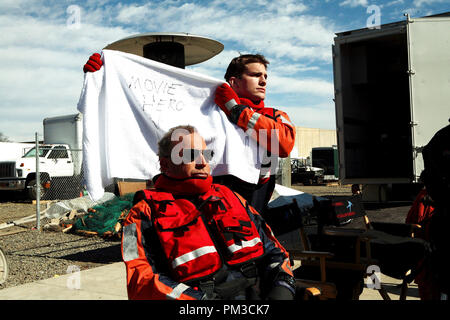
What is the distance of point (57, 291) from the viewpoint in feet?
16.5

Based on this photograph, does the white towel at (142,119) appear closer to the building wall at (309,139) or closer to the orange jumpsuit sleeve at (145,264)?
the orange jumpsuit sleeve at (145,264)

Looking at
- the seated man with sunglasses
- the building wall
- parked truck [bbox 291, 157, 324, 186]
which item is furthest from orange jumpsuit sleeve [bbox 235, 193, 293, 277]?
the building wall

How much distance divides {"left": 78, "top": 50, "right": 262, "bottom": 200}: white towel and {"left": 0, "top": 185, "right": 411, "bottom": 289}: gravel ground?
3844 mm

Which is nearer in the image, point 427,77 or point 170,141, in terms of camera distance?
point 170,141

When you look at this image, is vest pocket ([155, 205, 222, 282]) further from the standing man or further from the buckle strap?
the standing man

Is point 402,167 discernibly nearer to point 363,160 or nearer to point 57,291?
point 363,160

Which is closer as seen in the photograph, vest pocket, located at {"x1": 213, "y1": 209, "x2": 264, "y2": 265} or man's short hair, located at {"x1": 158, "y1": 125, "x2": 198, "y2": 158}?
vest pocket, located at {"x1": 213, "y1": 209, "x2": 264, "y2": 265}

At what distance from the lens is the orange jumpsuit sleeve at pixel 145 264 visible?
210 cm

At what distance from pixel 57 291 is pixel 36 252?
10.9ft

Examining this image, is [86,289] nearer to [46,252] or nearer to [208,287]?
A: [46,252]

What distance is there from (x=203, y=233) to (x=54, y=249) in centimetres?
681

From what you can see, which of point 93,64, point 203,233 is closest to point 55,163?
point 93,64

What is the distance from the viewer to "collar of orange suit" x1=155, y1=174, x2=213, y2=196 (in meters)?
2.34

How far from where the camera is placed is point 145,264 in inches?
86.0
